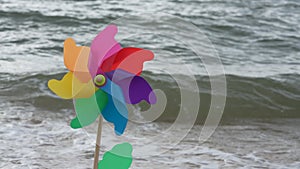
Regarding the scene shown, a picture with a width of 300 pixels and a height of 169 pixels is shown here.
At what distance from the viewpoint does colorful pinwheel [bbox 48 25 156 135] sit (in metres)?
1.58

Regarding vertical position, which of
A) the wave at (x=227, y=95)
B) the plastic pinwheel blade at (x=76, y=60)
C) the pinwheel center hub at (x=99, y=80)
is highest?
the plastic pinwheel blade at (x=76, y=60)

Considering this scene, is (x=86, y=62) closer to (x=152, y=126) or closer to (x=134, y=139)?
(x=134, y=139)

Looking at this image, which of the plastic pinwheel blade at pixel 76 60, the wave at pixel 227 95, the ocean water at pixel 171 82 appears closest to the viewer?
the plastic pinwheel blade at pixel 76 60

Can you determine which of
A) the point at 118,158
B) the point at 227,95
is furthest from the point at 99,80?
the point at 227,95

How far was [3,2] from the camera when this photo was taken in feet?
20.8

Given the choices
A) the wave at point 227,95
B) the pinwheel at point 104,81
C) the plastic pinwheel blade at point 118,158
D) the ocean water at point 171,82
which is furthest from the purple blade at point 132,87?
the wave at point 227,95

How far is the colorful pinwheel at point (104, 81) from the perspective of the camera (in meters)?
1.58

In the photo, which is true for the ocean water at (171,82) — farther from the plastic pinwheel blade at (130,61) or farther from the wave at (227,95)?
the plastic pinwheel blade at (130,61)

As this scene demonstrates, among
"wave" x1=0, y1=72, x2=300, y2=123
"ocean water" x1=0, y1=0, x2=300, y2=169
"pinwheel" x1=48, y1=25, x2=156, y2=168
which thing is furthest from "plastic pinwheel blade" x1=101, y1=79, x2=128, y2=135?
"wave" x1=0, y1=72, x2=300, y2=123

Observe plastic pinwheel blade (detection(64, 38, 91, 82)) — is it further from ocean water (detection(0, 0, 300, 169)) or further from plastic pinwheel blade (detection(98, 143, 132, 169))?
ocean water (detection(0, 0, 300, 169))

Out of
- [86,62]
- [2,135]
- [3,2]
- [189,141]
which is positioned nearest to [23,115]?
[2,135]

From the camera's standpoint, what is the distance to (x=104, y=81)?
5.19ft

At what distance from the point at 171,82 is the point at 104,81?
2.44 metres

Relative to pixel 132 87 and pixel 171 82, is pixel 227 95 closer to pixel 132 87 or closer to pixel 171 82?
pixel 171 82
